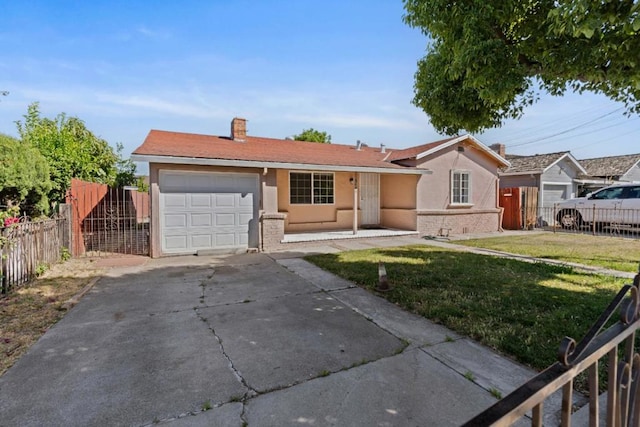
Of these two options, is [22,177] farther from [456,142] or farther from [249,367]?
[456,142]

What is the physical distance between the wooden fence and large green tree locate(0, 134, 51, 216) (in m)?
1.31

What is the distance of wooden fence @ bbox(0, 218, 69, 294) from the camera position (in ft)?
18.3

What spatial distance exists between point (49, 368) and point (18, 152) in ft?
25.2

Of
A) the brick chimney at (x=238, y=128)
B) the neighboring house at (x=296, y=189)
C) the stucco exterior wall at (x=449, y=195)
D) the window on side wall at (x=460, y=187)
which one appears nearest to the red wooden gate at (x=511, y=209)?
the stucco exterior wall at (x=449, y=195)

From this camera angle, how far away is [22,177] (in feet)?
26.4

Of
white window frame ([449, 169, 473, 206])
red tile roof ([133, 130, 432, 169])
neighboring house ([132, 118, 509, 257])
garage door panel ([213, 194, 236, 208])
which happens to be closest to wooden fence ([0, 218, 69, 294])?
neighboring house ([132, 118, 509, 257])

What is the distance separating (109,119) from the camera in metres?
16.0

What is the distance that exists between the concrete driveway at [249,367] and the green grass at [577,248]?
6.80 meters

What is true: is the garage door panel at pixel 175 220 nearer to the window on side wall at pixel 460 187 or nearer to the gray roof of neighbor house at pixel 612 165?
the window on side wall at pixel 460 187

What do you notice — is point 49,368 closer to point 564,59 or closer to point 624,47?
point 564,59

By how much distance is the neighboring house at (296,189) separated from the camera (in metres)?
9.56

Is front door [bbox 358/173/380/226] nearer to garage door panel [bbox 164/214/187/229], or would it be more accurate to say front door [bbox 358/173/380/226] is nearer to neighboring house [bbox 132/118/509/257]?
neighboring house [bbox 132/118/509/257]

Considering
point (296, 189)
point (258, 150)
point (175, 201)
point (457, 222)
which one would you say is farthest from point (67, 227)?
point (457, 222)

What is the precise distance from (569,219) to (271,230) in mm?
14746
